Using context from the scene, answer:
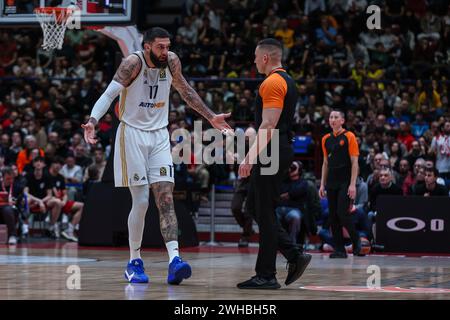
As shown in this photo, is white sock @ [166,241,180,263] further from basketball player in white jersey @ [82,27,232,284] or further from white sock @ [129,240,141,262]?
white sock @ [129,240,141,262]

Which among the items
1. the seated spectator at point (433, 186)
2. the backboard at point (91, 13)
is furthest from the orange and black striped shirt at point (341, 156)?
the backboard at point (91, 13)

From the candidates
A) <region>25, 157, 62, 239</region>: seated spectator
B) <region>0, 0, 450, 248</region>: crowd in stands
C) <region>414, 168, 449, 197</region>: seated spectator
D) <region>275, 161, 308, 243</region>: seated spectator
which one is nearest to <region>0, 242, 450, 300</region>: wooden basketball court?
<region>275, 161, 308, 243</region>: seated spectator

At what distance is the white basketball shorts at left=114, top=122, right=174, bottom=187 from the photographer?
880cm

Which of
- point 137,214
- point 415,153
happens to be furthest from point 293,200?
point 137,214

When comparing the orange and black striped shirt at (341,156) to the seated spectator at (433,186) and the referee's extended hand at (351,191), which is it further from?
the seated spectator at (433,186)

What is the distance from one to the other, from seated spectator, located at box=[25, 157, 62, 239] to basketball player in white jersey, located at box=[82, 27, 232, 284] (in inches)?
434

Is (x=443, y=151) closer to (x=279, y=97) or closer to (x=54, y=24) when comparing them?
(x=54, y=24)

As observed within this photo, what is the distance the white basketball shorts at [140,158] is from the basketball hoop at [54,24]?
5.37 meters

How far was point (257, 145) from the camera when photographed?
26.5ft

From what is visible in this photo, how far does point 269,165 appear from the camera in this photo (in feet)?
27.0

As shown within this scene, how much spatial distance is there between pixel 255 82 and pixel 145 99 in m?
15.1

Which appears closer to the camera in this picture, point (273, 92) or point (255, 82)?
point (273, 92)

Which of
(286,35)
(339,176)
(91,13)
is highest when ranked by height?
(286,35)

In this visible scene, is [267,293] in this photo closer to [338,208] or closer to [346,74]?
[338,208]
